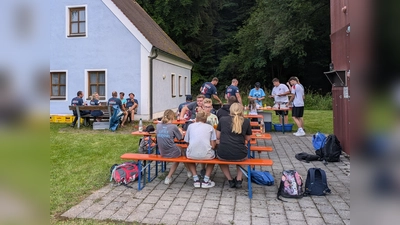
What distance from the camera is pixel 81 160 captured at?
704cm

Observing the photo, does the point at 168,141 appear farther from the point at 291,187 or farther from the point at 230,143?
the point at 291,187

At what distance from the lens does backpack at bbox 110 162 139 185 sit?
5266 mm

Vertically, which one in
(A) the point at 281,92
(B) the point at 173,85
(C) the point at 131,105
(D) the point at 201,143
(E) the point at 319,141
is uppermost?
(B) the point at 173,85

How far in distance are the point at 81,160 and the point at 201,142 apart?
3398mm

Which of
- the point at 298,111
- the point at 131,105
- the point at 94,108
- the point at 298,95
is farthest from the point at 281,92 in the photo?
the point at 94,108

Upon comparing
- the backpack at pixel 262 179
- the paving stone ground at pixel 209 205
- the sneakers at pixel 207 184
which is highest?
the backpack at pixel 262 179

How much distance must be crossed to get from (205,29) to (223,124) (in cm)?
2876

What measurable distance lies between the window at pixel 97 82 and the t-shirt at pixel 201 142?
1083cm

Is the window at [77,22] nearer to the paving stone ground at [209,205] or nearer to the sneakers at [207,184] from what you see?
the paving stone ground at [209,205]

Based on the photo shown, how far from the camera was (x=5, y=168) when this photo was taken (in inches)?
26.2

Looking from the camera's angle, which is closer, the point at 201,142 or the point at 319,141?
the point at 201,142

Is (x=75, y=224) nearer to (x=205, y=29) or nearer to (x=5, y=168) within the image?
(x=5, y=168)

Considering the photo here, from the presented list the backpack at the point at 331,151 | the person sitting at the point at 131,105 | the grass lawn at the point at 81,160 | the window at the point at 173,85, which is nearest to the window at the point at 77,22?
the person sitting at the point at 131,105

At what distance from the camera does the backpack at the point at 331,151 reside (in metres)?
Result: 6.72
